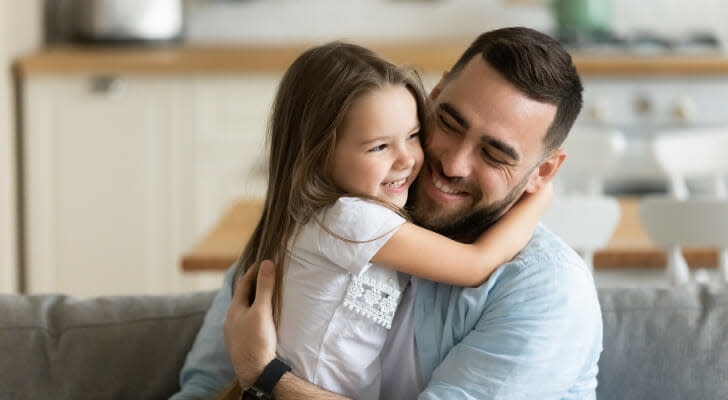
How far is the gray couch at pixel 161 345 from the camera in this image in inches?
65.4

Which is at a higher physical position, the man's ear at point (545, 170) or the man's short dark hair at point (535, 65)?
the man's short dark hair at point (535, 65)

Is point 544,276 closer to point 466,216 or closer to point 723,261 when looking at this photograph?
point 466,216

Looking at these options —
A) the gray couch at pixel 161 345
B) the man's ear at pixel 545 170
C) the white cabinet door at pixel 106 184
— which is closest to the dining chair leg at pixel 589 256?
the gray couch at pixel 161 345

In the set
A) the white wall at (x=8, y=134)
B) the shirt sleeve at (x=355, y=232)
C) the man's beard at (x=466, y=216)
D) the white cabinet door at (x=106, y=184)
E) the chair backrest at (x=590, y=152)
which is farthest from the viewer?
the white cabinet door at (x=106, y=184)

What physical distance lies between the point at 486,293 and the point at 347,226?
Result: 25cm

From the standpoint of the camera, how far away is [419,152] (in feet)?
4.91

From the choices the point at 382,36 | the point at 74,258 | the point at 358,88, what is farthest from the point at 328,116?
the point at 382,36

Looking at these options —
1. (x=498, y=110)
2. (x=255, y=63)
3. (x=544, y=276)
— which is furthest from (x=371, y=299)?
(x=255, y=63)

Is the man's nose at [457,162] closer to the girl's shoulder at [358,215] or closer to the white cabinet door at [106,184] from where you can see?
the girl's shoulder at [358,215]

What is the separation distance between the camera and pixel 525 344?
4.55 feet

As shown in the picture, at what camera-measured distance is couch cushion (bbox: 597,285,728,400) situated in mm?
1647

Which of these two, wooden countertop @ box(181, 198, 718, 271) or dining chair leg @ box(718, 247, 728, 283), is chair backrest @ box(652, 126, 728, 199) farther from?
dining chair leg @ box(718, 247, 728, 283)

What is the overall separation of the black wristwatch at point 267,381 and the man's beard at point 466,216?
0.36 metres

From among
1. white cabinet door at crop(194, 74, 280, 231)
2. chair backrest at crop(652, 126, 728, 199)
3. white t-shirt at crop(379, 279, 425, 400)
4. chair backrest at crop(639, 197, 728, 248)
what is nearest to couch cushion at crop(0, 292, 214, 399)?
white t-shirt at crop(379, 279, 425, 400)
